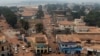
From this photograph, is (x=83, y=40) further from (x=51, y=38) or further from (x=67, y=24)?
(x=67, y=24)

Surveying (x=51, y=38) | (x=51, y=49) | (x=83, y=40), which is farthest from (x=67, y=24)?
(x=51, y=49)

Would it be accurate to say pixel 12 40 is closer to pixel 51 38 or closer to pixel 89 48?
pixel 51 38

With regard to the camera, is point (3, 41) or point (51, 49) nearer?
point (3, 41)

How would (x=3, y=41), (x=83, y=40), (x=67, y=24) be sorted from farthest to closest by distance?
(x=67, y=24), (x=83, y=40), (x=3, y=41)

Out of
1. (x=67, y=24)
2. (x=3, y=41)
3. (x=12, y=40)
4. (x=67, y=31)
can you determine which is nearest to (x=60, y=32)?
(x=67, y=31)

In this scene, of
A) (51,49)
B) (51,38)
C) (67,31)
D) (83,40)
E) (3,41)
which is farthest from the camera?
(67,31)

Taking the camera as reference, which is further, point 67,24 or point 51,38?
point 67,24

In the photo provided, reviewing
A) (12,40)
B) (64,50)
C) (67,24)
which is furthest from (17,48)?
(67,24)

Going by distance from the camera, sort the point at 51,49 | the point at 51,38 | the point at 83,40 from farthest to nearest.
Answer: the point at 51,38 → the point at 83,40 → the point at 51,49
